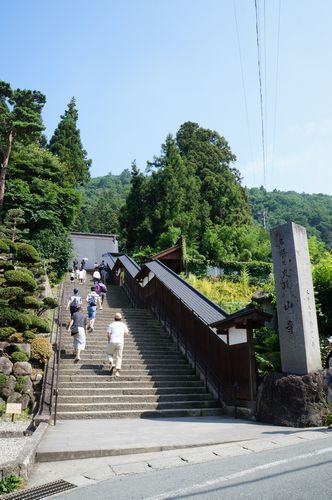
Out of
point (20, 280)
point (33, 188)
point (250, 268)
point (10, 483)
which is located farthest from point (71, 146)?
point (10, 483)

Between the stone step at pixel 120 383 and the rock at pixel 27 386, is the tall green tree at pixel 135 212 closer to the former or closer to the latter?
the stone step at pixel 120 383

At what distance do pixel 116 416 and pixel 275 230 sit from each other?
208 inches

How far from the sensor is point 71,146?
43.2 m

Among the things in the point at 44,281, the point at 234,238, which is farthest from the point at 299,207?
the point at 44,281

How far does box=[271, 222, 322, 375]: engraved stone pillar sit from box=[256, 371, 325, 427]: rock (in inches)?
12.8

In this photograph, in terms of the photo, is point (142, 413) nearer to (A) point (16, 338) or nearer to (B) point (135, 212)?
(A) point (16, 338)

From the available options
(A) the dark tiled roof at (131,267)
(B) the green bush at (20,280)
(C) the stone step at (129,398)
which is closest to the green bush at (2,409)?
(C) the stone step at (129,398)

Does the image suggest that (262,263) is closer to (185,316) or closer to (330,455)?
(185,316)

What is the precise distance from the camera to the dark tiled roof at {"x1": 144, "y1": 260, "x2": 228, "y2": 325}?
10.3m

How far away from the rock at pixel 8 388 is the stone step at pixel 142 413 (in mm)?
1446

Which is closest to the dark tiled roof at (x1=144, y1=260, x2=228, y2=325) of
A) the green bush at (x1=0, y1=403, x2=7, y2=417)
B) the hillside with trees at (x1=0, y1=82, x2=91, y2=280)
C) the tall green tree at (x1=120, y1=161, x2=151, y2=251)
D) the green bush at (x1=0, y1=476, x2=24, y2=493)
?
the green bush at (x1=0, y1=403, x2=7, y2=417)

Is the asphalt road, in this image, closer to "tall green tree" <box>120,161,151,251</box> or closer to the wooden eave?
the wooden eave

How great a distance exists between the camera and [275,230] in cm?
917

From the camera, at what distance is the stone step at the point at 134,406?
28.7 feet
